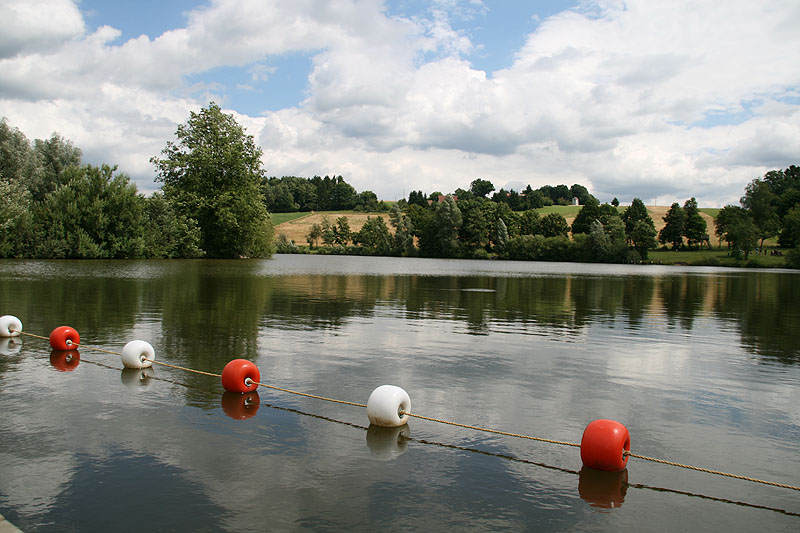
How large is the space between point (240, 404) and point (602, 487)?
5.90m

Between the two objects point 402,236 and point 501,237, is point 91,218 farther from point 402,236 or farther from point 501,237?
point 501,237

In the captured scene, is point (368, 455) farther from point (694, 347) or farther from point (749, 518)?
point (694, 347)

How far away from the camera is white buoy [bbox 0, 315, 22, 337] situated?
15.4 metres

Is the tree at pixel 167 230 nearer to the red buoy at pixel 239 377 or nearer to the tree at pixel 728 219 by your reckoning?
the red buoy at pixel 239 377

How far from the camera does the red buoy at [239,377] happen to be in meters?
10.3

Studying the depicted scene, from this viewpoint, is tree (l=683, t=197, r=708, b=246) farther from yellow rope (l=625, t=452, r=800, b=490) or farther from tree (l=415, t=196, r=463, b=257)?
yellow rope (l=625, t=452, r=800, b=490)

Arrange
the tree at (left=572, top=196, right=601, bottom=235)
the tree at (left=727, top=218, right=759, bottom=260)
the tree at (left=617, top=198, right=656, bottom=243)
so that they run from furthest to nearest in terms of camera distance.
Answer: the tree at (left=572, top=196, right=601, bottom=235) < the tree at (left=617, top=198, right=656, bottom=243) < the tree at (left=727, top=218, right=759, bottom=260)

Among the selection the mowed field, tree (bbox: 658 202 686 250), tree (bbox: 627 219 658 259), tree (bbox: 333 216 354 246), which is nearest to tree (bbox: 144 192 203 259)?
the mowed field

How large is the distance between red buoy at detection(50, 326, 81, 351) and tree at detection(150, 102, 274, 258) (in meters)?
63.6

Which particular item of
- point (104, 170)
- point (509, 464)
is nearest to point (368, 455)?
point (509, 464)

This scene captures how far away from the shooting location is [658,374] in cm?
1348

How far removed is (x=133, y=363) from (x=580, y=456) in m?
9.06

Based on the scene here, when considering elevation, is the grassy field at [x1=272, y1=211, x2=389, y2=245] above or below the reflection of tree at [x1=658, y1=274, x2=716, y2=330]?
above

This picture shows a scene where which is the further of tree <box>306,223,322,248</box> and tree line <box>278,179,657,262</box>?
tree <box>306,223,322,248</box>
